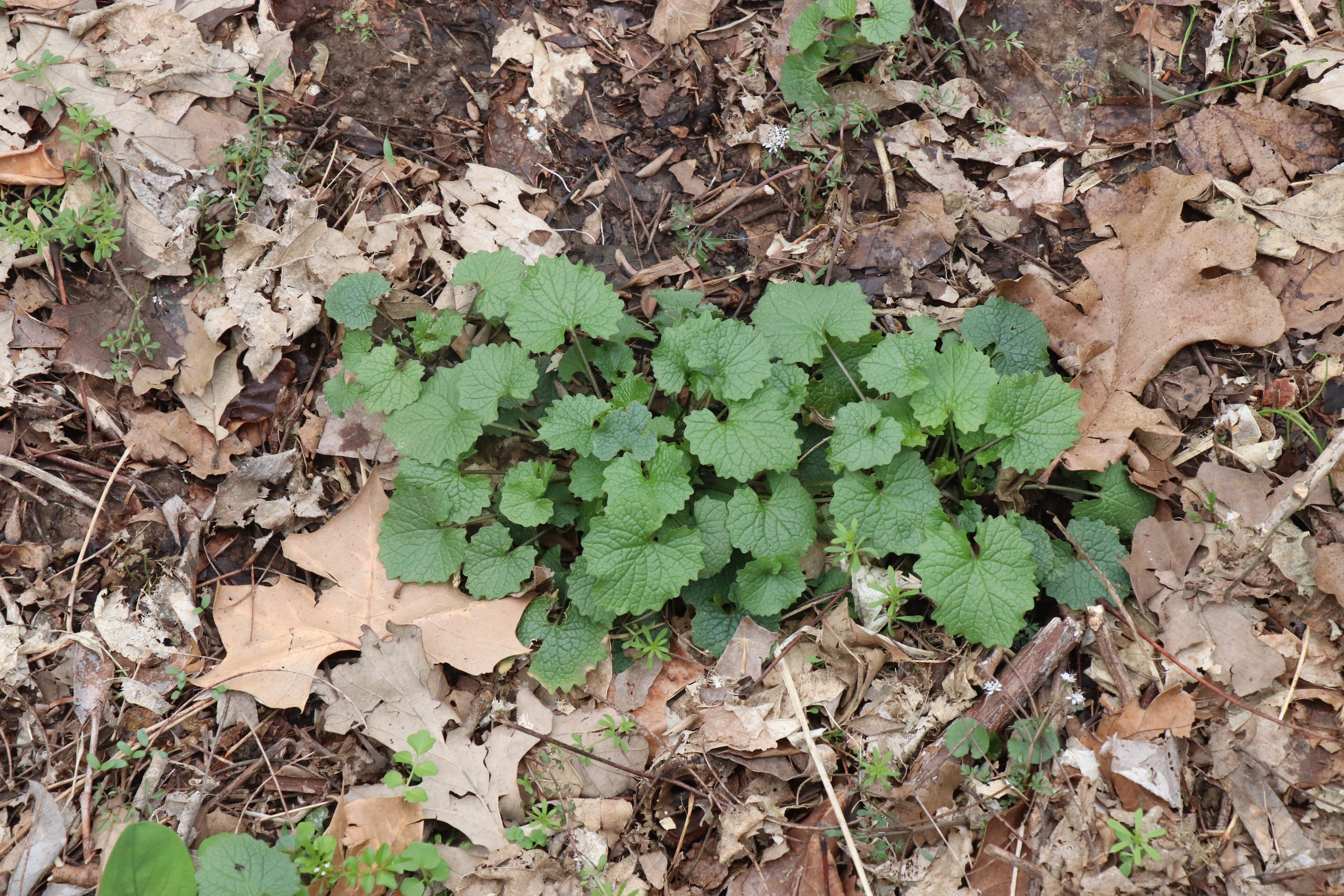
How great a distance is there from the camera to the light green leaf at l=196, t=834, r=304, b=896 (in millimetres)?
2391

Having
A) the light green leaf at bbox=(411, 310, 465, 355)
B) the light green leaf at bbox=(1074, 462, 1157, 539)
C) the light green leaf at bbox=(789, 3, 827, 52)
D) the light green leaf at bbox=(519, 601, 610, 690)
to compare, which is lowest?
the light green leaf at bbox=(519, 601, 610, 690)

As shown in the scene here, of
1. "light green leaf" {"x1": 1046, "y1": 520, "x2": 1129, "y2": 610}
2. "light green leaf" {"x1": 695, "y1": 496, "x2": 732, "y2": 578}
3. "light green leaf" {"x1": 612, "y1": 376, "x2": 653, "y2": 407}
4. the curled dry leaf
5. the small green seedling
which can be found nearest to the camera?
the small green seedling

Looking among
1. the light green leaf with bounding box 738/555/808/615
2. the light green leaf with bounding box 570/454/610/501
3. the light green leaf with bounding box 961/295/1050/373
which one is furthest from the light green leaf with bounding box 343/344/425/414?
the light green leaf with bounding box 961/295/1050/373

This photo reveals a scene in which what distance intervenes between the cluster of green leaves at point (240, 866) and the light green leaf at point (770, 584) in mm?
1217

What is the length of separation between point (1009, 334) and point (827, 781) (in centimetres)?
168

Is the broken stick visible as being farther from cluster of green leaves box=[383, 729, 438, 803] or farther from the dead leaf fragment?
the dead leaf fragment

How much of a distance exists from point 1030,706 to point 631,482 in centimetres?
140

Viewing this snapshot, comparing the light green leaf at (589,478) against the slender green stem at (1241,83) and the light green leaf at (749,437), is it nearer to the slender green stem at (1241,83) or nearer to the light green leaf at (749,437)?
the light green leaf at (749,437)

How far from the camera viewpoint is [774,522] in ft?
9.14

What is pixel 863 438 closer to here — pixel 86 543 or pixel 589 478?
pixel 589 478

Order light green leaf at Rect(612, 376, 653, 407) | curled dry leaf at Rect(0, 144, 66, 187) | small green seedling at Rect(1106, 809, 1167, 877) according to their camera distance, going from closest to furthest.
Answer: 1. small green seedling at Rect(1106, 809, 1167, 877)
2. light green leaf at Rect(612, 376, 653, 407)
3. curled dry leaf at Rect(0, 144, 66, 187)

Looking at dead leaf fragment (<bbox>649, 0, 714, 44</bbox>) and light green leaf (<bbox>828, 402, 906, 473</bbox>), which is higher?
dead leaf fragment (<bbox>649, 0, 714, 44</bbox>)

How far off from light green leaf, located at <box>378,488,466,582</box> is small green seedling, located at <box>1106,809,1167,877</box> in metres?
2.13

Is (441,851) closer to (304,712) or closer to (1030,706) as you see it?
(304,712)
